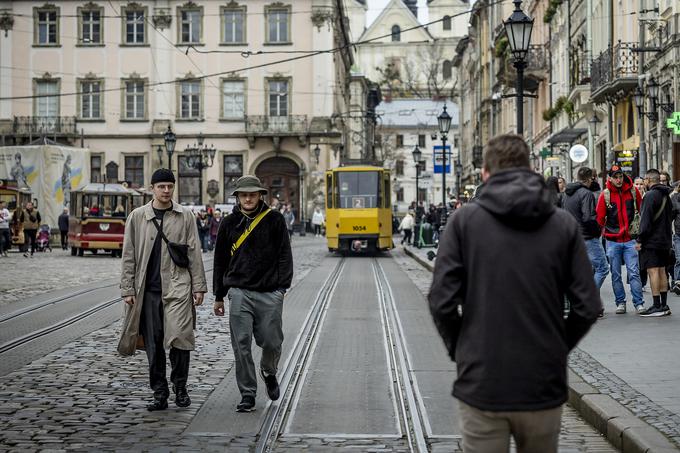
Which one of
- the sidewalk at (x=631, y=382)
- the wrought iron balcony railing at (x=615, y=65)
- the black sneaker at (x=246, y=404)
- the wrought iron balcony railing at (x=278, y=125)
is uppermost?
the wrought iron balcony railing at (x=278, y=125)

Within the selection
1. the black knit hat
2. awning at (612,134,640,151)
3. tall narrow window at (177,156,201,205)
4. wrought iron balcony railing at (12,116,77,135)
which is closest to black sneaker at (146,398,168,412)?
the black knit hat

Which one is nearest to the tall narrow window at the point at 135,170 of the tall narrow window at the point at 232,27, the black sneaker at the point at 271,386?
the tall narrow window at the point at 232,27

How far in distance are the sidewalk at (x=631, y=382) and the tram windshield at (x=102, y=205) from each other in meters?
26.1

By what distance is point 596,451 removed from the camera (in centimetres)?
727

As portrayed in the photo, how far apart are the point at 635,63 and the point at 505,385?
30.2 m

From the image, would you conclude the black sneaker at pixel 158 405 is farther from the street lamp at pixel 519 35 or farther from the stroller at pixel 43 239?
the stroller at pixel 43 239

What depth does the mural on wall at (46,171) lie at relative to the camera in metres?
43.2

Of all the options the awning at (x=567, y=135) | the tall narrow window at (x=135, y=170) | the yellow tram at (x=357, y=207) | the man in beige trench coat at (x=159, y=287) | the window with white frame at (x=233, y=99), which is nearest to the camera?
the man in beige trench coat at (x=159, y=287)

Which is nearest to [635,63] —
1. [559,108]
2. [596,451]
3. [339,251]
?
[559,108]

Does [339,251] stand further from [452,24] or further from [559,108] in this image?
[452,24]

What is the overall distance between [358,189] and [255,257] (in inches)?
1184

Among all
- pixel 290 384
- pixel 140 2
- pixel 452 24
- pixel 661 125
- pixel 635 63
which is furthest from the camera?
pixel 452 24

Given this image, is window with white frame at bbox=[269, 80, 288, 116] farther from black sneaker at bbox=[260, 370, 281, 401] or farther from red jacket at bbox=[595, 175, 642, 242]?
black sneaker at bbox=[260, 370, 281, 401]

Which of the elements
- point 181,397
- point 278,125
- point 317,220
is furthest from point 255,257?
point 278,125
